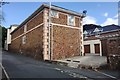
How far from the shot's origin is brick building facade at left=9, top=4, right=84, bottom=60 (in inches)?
893

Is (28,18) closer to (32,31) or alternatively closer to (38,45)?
(32,31)

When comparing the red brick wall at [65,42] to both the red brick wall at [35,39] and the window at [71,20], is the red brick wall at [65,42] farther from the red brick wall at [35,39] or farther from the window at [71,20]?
the red brick wall at [35,39]

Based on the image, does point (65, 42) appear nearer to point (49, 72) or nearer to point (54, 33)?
point (54, 33)

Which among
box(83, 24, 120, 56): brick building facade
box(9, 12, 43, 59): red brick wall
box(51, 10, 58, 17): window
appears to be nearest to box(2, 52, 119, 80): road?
box(9, 12, 43, 59): red brick wall

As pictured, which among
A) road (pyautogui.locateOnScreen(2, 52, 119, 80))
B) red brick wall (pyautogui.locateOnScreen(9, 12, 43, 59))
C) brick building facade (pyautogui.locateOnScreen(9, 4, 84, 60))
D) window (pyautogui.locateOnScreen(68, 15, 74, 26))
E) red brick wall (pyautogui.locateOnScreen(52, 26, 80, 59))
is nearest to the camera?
road (pyautogui.locateOnScreen(2, 52, 119, 80))

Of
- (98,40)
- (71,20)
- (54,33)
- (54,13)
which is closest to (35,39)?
(54,33)

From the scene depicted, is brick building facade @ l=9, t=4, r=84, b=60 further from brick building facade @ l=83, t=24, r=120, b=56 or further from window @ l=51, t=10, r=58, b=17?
brick building facade @ l=83, t=24, r=120, b=56

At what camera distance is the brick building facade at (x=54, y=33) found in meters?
22.7

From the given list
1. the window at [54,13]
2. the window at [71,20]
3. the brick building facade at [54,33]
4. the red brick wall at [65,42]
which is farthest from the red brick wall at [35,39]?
the window at [71,20]

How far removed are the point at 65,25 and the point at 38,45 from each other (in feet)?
14.8

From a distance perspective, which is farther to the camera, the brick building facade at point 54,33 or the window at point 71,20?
the window at point 71,20

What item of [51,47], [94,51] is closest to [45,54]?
[51,47]

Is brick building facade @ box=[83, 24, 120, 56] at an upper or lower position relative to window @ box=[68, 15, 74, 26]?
lower

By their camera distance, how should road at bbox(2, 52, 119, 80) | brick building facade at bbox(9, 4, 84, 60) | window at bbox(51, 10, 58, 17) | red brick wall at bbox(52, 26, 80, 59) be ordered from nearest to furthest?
road at bbox(2, 52, 119, 80) < brick building facade at bbox(9, 4, 84, 60) < red brick wall at bbox(52, 26, 80, 59) < window at bbox(51, 10, 58, 17)
